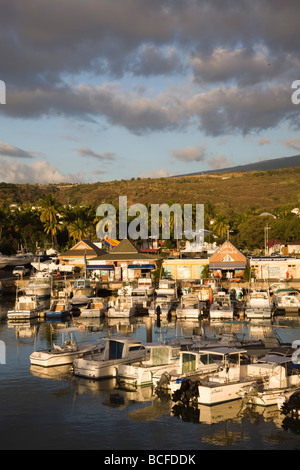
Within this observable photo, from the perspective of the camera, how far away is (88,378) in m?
35.1

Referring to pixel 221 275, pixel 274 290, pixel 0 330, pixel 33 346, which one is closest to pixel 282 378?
pixel 33 346

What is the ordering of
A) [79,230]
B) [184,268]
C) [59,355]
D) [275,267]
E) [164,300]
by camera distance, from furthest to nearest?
1. [79,230]
2. [184,268]
3. [275,267]
4. [164,300]
5. [59,355]

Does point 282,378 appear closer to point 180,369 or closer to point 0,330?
point 180,369

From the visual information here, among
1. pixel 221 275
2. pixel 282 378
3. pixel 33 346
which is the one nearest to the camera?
pixel 282 378

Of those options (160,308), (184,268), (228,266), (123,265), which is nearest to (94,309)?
(160,308)

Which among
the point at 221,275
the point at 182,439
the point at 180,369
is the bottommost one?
the point at 182,439

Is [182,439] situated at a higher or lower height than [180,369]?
lower

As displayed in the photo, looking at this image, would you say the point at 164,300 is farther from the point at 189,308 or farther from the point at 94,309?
the point at 94,309

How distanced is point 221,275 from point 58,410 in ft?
177

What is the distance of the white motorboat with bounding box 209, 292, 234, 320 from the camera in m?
57.1

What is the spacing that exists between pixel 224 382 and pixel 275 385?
270cm

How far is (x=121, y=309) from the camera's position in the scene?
59.4m

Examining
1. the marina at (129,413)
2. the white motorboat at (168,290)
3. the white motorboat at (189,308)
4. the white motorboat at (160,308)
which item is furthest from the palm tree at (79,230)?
the marina at (129,413)

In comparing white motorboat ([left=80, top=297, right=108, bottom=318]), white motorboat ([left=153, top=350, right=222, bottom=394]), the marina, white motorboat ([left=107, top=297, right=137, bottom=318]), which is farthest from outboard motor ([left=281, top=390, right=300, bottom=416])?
white motorboat ([left=80, top=297, right=108, bottom=318])
